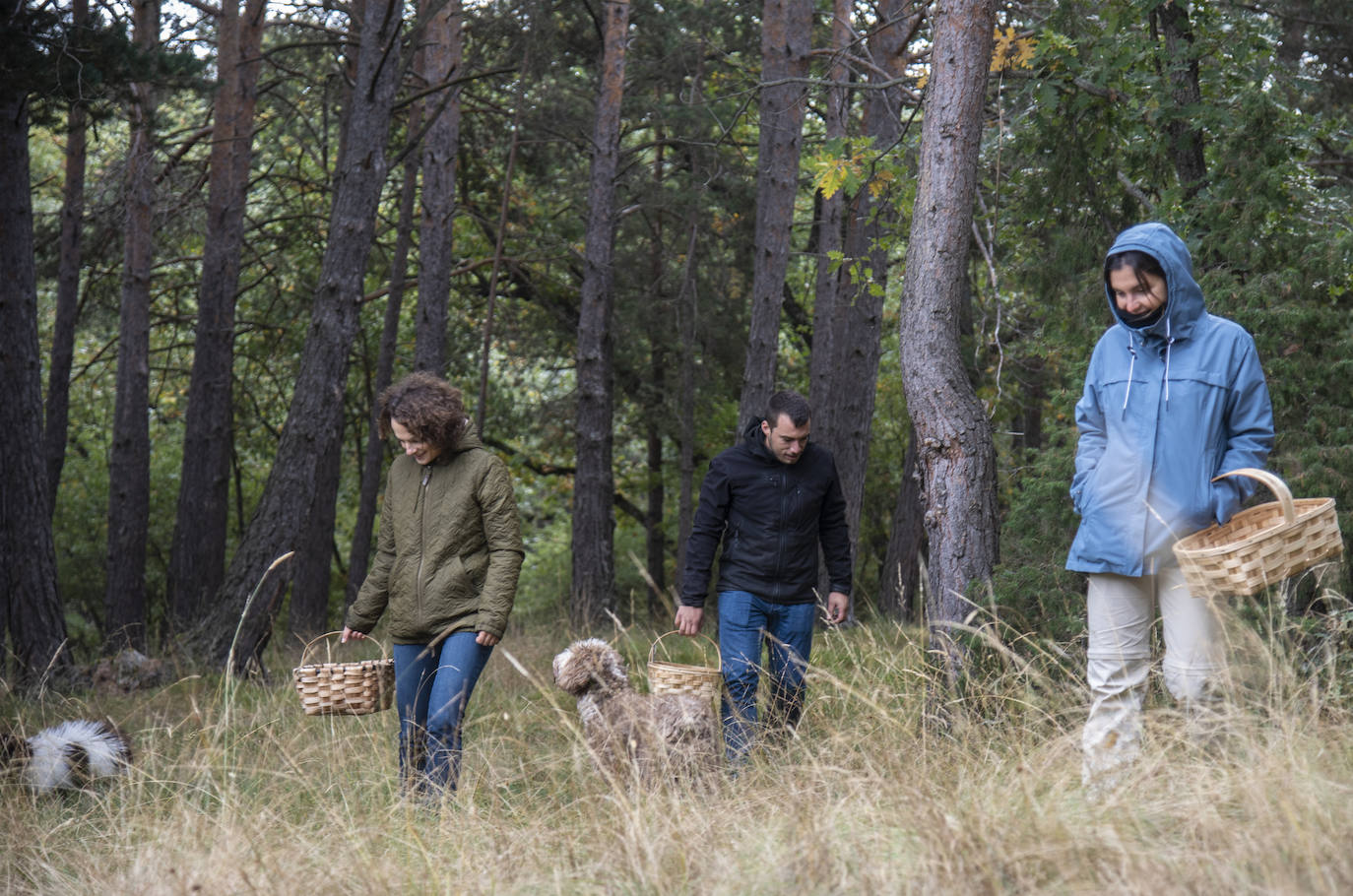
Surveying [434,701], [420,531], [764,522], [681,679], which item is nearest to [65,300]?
[420,531]

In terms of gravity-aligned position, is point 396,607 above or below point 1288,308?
below

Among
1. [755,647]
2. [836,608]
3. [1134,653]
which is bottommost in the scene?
[755,647]

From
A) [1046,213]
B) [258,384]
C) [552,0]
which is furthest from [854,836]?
[258,384]

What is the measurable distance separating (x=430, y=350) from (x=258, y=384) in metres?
7.54

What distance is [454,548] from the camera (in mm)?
4863

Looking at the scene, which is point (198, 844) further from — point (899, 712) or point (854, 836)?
point (899, 712)

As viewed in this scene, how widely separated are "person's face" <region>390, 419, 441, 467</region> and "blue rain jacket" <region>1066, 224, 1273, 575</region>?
8.31 ft

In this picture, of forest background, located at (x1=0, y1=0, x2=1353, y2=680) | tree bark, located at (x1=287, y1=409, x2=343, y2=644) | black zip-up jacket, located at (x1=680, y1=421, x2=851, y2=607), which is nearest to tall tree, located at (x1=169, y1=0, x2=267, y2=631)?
forest background, located at (x1=0, y1=0, x2=1353, y2=680)

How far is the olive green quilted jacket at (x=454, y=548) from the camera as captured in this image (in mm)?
4797

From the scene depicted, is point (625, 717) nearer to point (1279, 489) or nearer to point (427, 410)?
point (427, 410)

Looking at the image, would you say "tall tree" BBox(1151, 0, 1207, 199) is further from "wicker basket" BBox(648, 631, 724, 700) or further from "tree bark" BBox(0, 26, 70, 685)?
"tree bark" BBox(0, 26, 70, 685)

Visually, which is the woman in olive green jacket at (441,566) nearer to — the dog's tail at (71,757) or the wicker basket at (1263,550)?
the dog's tail at (71,757)

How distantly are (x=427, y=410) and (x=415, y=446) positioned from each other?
0.17 metres

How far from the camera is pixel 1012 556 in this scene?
6.00 metres
